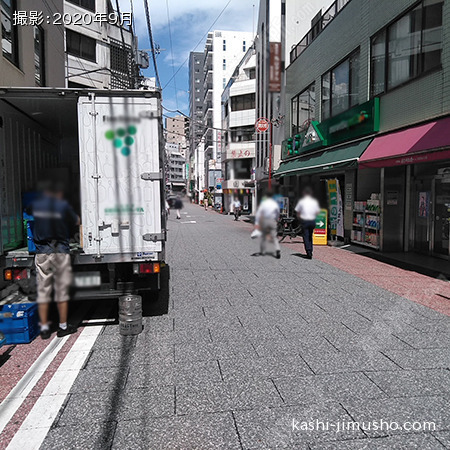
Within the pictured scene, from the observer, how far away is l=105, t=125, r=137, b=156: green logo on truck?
0.99 metres

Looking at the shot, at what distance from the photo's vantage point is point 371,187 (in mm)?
1999

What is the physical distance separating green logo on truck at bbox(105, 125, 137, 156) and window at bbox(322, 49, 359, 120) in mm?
905

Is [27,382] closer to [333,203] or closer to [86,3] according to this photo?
[333,203]

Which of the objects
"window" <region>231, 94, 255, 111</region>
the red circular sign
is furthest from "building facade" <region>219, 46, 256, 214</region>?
the red circular sign

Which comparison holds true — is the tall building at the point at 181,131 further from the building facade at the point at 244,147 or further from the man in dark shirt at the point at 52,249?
the man in dark shirt at the point at 52,249

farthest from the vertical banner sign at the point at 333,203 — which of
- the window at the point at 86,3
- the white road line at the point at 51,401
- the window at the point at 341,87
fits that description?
the window at the point at 86,3

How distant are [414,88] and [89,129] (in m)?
14.4

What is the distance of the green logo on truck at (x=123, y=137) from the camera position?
0.99 meters

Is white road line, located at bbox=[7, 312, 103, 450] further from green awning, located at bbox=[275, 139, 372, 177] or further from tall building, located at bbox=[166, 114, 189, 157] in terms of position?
green awning, located at bbox=[275, 139, 372, 177]

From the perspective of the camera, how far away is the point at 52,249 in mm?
1250

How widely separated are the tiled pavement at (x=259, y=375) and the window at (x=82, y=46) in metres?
35.1

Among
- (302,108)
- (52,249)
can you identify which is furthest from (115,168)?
(302,108)

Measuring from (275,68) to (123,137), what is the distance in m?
0.67

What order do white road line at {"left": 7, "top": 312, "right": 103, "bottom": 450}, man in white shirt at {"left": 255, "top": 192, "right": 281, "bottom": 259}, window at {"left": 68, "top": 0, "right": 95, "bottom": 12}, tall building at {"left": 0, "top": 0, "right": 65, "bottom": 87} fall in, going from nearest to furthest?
man in white shirt at {"left": 255, "top": 192, "right": 281, "bottom": 259}
white road line at {"left": 7, "top": 312, "right": 103, "bottom": 450}
tall building at {"left": 0, "top": 0, "right": 65, "bottom": 87}
window at {"left": 68, "top": 0, "right": 95, "bottom": 12}
